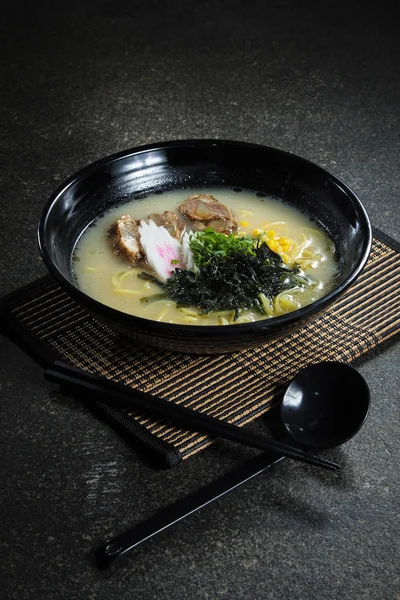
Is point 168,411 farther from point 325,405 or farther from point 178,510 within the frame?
point 325,405

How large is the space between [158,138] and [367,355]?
1.52m

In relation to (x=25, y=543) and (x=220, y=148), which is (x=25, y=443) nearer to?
(x=25, y=543)

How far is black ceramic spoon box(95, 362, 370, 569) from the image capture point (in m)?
2.07

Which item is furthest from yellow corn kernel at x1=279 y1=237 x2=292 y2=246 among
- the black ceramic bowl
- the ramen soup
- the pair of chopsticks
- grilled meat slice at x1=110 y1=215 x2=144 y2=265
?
the pair of chopsticks

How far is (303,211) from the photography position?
9.25ft

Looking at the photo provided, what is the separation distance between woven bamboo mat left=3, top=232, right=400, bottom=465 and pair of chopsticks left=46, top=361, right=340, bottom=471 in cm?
4

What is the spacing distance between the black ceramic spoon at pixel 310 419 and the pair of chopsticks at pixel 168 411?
65 mm

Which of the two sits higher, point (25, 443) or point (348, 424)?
point (348, 424)

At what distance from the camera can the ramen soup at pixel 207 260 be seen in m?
2.44

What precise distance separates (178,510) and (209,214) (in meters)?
1.04

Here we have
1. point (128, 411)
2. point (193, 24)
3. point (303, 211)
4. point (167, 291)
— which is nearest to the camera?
point (128, 411)

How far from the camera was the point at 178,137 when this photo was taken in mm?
3656

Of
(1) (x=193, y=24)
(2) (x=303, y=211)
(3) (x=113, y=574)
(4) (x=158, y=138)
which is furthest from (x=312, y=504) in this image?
(1) (x=193, y=24)

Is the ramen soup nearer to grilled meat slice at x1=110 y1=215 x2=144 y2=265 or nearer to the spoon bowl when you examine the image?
grilled meat slice at x1=110 y1=215 x2=144 y2=265
